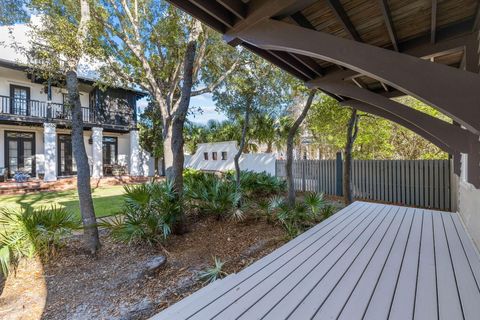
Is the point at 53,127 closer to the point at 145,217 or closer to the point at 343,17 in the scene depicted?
the point at 145,217

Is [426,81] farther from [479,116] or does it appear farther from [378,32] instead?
[378,32]

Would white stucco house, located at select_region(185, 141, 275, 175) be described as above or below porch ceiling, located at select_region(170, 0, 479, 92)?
below

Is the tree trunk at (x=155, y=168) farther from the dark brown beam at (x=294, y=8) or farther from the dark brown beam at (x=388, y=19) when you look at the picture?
the dark brown beam at (x=388, y=19)

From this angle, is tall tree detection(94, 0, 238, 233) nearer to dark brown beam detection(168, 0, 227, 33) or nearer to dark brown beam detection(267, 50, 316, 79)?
dark brown beam detection(267, 50, 316, 79)

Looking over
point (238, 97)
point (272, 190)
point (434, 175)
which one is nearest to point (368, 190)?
point (434, 175)

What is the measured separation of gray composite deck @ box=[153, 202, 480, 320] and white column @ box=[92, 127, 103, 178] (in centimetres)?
1423

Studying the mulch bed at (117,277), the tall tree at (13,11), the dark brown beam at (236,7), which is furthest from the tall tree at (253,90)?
the tall tree at (13,11)

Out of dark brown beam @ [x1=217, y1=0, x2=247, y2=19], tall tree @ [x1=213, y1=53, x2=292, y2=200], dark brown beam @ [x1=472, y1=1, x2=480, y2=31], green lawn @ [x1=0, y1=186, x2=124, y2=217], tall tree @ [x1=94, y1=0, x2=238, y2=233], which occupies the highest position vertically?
tall tree @ [x1=94, y1=0, x2=238, y2=233]

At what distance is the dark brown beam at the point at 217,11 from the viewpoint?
2663mm

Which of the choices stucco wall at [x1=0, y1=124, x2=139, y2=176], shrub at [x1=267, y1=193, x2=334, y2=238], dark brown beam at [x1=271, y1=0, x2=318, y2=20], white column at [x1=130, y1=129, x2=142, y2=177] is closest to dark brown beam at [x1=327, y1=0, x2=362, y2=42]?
dark brown beam at [x1=271, y1=0, x2=318, y2=20]

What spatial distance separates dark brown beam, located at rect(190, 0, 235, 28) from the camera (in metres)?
2.66

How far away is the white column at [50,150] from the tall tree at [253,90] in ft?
32.2

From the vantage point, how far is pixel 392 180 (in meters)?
8.46

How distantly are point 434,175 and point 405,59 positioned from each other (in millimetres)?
7221
